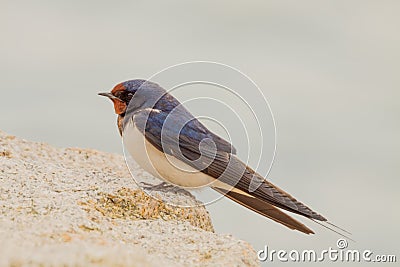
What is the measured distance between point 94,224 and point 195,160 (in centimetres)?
89

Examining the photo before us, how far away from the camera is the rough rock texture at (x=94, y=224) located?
3277mm

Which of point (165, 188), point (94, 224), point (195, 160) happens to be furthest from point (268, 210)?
point (94, 224)

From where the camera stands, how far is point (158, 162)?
457 cm

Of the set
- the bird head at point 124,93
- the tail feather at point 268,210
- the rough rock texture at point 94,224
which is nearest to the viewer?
the rough rock texture at point 94,224

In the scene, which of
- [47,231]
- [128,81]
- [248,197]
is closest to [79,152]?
[128,81]

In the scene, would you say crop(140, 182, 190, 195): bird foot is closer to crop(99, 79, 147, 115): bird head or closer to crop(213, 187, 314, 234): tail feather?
crop(213, 187, 314, 234): tail feather

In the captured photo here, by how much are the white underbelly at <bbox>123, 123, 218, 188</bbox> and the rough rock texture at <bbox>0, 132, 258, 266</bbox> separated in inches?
6.9

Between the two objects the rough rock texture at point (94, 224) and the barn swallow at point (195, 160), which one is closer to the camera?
the rough rock texture at point (94, 224)

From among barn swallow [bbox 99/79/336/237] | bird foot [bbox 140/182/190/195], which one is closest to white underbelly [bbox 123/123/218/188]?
barn swallow [bbox 99/79/336/237]

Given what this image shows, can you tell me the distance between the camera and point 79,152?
20.1 ft

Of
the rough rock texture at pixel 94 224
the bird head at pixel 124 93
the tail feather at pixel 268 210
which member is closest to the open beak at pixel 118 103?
the bird head at pixel 124 93

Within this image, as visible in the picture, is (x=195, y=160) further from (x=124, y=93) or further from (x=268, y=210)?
(x=124, y=93)

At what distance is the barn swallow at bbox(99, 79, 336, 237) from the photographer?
4.54 metres

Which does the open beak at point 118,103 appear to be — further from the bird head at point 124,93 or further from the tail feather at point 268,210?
the tail feather at point 268,210
